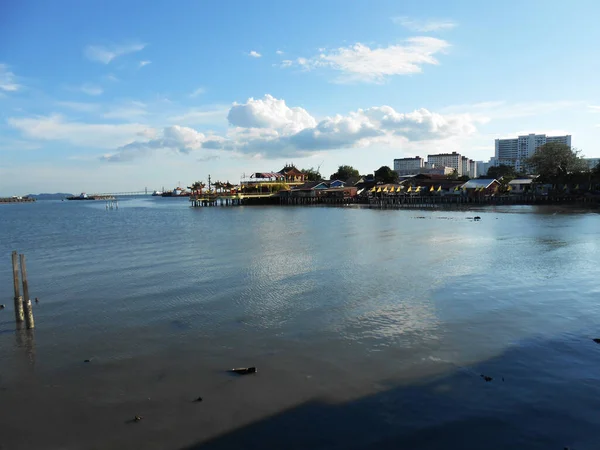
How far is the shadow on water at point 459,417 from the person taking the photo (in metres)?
6.55

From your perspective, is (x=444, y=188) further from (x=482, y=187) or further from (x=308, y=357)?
(x=308, y=357)

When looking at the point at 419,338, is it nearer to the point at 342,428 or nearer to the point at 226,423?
the point at 342,428

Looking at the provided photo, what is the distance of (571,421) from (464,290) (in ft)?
27.6

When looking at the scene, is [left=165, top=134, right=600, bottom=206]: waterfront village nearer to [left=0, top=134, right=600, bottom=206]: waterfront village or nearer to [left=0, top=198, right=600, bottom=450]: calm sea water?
[left=0, top=134, right=600, bottom=206]: waterfront village

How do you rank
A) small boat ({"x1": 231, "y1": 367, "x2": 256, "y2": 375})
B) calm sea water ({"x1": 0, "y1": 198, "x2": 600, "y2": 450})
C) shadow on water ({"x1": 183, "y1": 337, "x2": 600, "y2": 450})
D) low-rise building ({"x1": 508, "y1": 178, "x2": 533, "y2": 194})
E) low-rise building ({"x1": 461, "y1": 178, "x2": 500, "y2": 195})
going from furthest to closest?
low-rise building ({"x1": 508, "y1": 178, "x2": 533, "y2": 194}) → low-rise building ({"x1": 461, "y1": 178, "x2": 500, "y2": 195}) → small boat ({"x1": 231, "y1": 367, "x2": 256, "y2": 375}) → calm sea water ({"x1": 0, "y1": 198, "x2": 600, "y2": 450}) → shadow on water ({"x1": 183, "y1": 337, "x2": 600, "y2": 450})

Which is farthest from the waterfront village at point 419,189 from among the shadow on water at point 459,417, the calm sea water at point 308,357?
the shadow on water at point 459,417

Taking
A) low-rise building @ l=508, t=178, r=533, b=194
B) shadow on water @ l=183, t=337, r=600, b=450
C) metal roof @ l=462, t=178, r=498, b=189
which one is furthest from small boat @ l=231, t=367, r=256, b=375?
low-rise building @ l=508, t=178, r=533, b=194

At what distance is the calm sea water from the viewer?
273 inches

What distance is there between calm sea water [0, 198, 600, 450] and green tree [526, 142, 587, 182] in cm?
6087

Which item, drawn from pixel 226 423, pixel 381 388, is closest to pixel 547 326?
pixel 381 388

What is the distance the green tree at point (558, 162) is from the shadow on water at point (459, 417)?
7410 centimetres

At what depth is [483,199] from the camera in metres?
77.4

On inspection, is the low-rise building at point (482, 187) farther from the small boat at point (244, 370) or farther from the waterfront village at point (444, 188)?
the small boat at point (244, 370)

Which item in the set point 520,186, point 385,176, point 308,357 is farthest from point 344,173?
point 308,357
